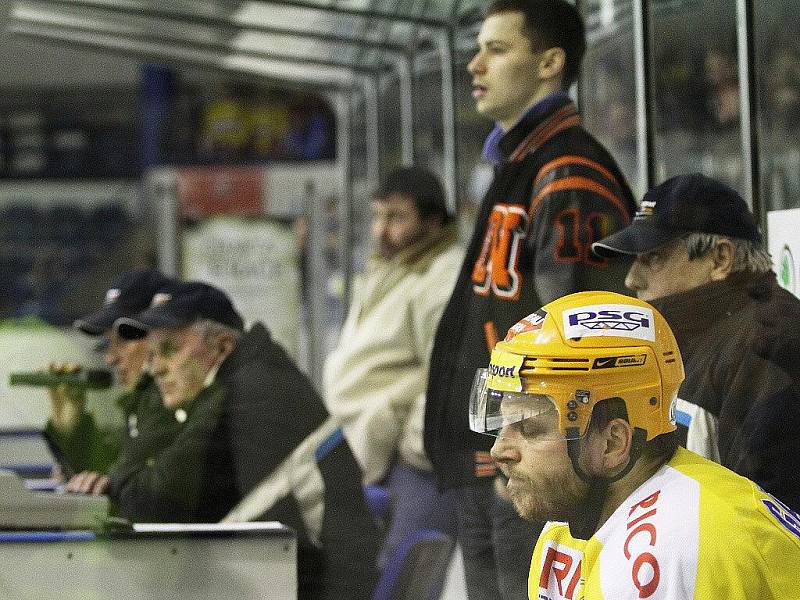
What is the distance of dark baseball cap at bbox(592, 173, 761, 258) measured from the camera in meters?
1.90

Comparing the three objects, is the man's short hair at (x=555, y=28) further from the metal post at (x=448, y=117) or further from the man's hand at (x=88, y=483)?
the metal post at (x=448, y=117)

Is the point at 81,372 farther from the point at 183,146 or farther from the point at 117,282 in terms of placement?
the point at 183,146

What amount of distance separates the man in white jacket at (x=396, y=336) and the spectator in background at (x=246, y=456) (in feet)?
1.75

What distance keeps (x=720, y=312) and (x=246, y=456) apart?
1144 mm

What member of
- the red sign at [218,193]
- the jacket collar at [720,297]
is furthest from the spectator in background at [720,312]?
the red sign at [218,193]

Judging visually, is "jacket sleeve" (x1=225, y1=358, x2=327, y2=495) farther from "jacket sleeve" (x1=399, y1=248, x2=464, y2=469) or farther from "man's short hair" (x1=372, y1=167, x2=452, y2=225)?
"man's short hair" (x1=372, y1=167, x2=452, y2=225)

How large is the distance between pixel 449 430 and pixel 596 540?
3.72ft

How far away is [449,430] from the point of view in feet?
8.18

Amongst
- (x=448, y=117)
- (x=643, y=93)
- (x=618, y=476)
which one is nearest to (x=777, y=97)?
(x=643, y=93)

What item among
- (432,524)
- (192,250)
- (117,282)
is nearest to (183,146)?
(192,250)

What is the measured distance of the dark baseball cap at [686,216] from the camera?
74.8 inches

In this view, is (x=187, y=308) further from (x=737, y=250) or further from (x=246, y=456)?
(x=737, y=250)

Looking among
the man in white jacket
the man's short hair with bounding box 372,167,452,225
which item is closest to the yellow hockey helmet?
the man in white jacket

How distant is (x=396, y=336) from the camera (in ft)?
12.2
